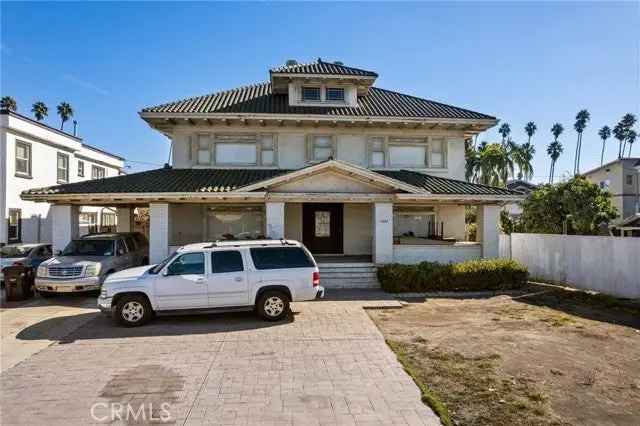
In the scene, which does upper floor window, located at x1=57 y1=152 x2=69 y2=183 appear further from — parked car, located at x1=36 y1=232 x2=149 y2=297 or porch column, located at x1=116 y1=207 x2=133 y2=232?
parked car, located at x1=36 y1=232 x2=149 y2=297

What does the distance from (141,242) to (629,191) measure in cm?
4594

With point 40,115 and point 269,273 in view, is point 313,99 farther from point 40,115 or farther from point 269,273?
point 40,115

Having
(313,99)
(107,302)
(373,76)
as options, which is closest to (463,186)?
(373,76)

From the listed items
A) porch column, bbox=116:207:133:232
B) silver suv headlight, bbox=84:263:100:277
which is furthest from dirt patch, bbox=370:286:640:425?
porch column, bbox=116:207:133:232

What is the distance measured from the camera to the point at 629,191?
1580 inches

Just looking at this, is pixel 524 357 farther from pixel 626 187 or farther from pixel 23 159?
pixel 626 187

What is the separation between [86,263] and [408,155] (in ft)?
42.2

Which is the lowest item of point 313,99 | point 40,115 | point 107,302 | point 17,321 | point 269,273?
point 17,321

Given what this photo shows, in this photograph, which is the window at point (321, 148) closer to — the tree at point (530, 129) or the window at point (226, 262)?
the window at point (226, 262)

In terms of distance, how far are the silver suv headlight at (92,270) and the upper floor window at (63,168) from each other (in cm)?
1385

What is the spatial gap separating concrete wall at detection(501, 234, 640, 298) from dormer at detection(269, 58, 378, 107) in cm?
971

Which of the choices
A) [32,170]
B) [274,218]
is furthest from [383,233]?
[32,170]

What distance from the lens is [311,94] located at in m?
17.4

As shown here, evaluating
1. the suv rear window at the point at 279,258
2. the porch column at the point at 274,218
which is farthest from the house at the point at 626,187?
the suv rear window at the point at 279,258
